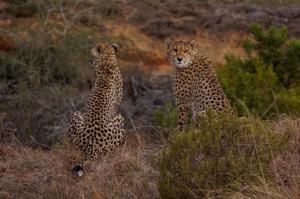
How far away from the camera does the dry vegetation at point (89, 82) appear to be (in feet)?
18.4

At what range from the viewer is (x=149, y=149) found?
663 centimetres

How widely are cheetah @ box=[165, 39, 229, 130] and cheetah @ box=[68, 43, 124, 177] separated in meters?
0.57

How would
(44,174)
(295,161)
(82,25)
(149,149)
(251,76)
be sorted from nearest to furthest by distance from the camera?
(295,161) < (44,174) < (149,149) < (251,76) < (82,25)

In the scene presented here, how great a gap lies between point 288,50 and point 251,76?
1017 millimetres

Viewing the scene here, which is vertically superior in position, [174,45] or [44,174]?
[174,45]

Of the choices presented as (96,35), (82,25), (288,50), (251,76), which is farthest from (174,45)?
(82,25)

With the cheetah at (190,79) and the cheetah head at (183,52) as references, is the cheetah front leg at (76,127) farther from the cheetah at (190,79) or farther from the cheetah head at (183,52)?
the cheetah head at (183,52)

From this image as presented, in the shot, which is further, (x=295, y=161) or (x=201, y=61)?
(x=201, y=61)

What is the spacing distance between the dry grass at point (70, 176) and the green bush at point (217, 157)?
1.27 ft

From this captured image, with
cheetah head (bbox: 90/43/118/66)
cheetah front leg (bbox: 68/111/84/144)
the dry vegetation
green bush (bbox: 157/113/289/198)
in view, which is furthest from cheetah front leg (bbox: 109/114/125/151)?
green bush (bbox: 157/113/289/198)

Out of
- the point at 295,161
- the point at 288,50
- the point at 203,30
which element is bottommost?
the point at 203,30

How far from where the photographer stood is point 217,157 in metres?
5.16

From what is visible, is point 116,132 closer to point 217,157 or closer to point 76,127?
point 76,127

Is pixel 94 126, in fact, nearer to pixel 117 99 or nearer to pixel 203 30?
pixel 117 99
